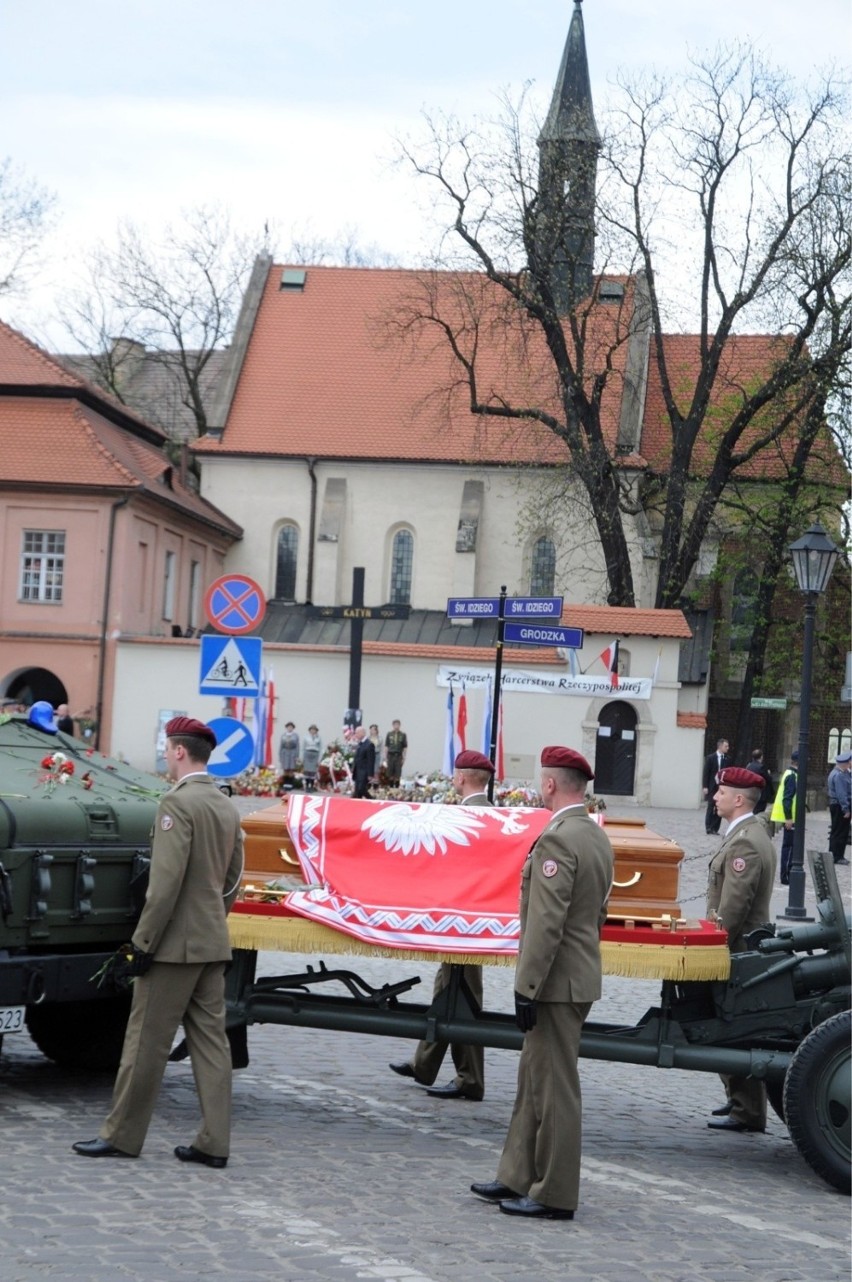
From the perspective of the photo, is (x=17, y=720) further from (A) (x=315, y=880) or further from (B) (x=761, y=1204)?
(B) (x=761, y=1204)

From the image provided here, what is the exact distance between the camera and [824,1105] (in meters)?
7.18

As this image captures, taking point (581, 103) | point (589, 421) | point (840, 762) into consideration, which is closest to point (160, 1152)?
point (840, 762)

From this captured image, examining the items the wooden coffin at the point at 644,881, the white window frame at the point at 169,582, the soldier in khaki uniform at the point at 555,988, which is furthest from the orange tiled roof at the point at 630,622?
the soldier in khaki uniform at the point at 555,988

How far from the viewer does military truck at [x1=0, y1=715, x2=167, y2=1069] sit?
7.69 metres

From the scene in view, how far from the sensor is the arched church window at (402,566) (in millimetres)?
51344

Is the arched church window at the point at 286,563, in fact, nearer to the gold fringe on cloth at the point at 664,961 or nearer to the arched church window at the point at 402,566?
the arched church window at the point at 402,566

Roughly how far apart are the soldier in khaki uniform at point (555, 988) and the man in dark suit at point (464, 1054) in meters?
1.80

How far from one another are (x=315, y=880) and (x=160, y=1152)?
1.58 m

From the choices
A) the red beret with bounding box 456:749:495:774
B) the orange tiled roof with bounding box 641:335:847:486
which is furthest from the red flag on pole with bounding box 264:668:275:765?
the red beret with bounding box 456:749:495:774

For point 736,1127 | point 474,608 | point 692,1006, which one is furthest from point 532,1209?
point 474,608

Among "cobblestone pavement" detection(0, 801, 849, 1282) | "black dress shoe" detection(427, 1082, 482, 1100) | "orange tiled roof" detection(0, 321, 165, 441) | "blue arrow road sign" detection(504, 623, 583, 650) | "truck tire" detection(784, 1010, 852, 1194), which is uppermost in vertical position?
"orange tiled roof" detection(0, 321, 165, 441)

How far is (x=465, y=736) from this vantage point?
3859 cm

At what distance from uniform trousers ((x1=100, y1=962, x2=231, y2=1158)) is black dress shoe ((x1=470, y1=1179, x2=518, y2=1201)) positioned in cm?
108

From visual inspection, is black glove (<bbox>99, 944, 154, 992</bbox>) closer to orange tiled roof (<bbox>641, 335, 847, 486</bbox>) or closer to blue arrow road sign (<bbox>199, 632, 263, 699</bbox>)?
blue arrow road sign (<bbox>199, 632, 263, 699</bbox>)
